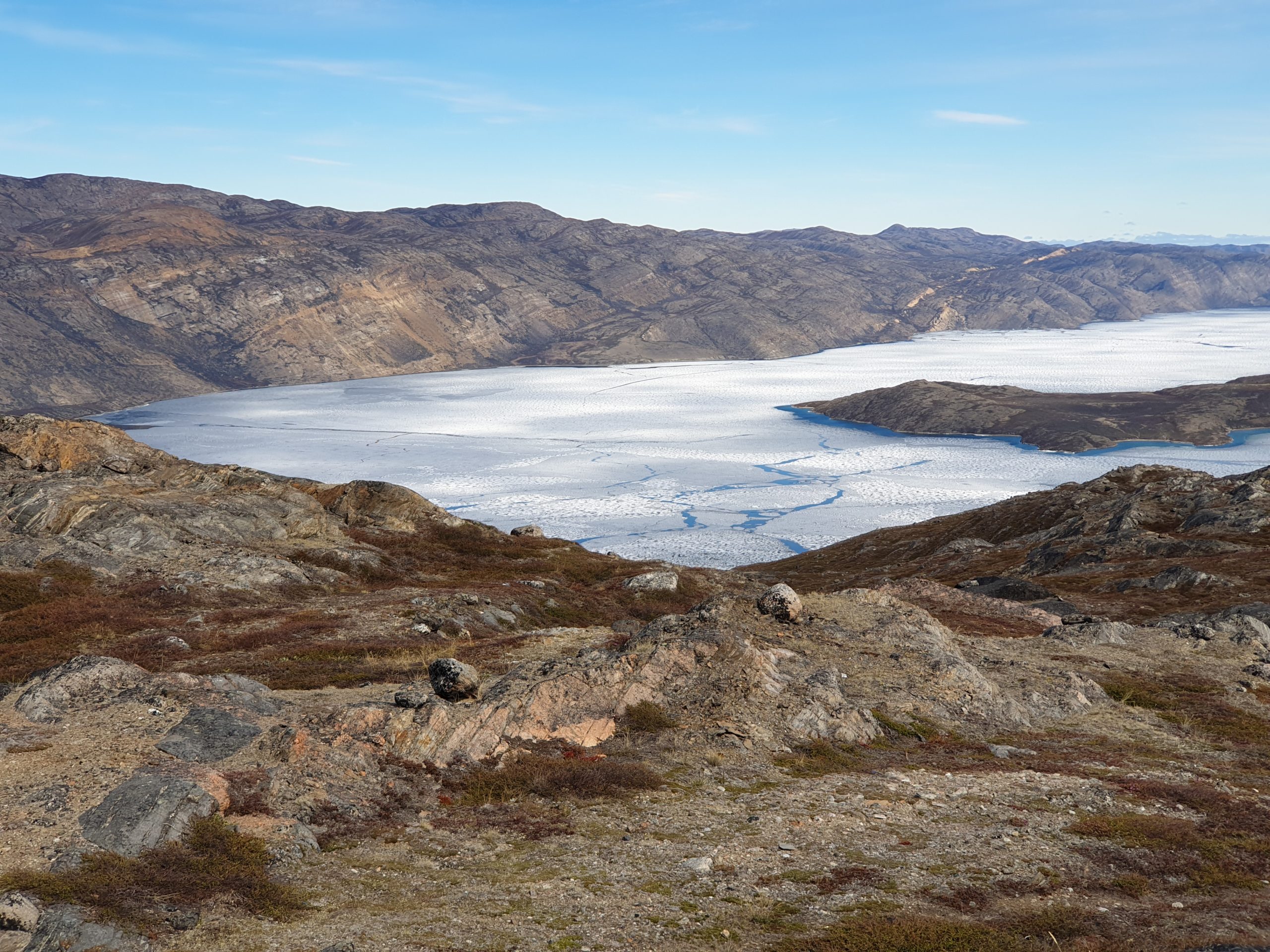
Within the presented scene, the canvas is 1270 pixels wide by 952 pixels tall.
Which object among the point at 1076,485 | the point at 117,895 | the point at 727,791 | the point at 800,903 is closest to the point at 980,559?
the point at 1076,485

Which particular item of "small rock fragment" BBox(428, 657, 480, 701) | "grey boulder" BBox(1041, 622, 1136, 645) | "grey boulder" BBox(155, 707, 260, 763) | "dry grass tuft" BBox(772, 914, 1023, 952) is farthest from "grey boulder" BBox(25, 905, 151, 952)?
"grey boulder" BBox(1041, 622, 1136, 645)

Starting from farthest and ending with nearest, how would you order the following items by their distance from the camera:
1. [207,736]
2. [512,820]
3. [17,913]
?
[207,736]
[512,820]
[17,913]

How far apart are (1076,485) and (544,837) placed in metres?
85.3

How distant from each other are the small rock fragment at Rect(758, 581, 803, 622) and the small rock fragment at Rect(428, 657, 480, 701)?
11.4 m

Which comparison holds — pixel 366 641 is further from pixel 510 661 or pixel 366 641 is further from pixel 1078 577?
pixel 1078 577

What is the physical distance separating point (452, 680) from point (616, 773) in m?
4.91

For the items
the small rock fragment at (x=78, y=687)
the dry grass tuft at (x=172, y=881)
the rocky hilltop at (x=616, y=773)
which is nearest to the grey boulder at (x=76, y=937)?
the rocky hilltop at (x=616, y=773)

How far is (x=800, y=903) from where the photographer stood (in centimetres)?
1298

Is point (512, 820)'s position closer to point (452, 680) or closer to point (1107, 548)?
point (452, 680)

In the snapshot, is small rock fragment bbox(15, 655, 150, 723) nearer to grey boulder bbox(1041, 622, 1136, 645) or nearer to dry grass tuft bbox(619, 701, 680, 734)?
dry grass tuft bbox(619, 701, 680, 734)

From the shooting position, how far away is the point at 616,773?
1814 centimetres

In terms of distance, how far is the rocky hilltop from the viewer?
12.2 m

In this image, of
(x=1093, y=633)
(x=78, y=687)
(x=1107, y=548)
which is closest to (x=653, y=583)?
(x=1093, y=633)

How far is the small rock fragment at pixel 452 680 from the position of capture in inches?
806
